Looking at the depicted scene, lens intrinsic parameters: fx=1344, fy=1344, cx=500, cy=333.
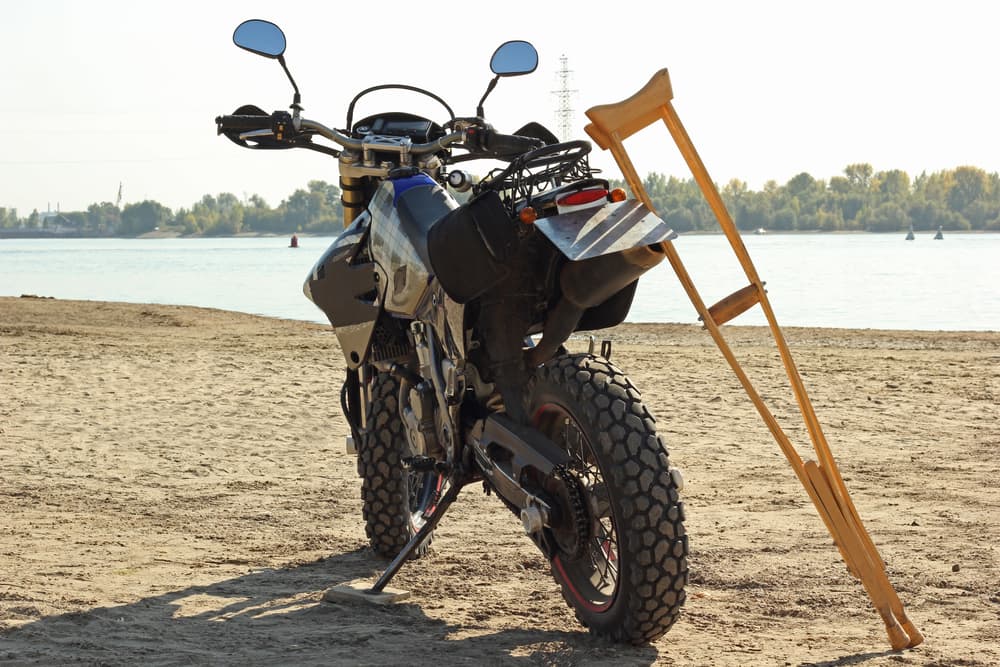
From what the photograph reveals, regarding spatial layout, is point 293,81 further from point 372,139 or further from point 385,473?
point 385,473

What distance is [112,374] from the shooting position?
487 inches

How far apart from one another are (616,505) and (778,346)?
77 centimetres

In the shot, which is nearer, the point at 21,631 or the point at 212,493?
the point at 21,631

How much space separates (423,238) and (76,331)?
1279 centimetres

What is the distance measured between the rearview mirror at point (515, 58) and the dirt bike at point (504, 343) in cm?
41

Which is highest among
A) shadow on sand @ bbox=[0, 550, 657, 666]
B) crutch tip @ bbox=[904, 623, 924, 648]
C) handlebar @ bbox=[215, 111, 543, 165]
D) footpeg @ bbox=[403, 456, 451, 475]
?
handlebar @ bbox=[215, 111, 543, 165]

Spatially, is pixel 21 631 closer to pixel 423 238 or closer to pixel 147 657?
pixel 147 657

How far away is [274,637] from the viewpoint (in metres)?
4.70

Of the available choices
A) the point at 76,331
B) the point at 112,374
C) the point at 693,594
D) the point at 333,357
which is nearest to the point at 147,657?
the point at 693,594

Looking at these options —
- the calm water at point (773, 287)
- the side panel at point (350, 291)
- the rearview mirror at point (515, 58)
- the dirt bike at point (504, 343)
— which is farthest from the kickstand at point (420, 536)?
the calm water at point (773, 287)

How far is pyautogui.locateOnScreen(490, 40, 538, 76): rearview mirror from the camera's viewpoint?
646 centimetres

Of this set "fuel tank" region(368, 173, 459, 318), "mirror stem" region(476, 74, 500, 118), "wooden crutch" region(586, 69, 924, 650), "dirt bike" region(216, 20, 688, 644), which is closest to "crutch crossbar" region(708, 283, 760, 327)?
"wooden crutch" region(586, 69, 924, 650)

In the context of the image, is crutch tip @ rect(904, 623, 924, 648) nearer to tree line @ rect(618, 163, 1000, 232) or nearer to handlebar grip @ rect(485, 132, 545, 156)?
handlebar grip @ rect(485, 132, 545, 156)

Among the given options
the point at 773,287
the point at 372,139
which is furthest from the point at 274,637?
the point at 773,287
